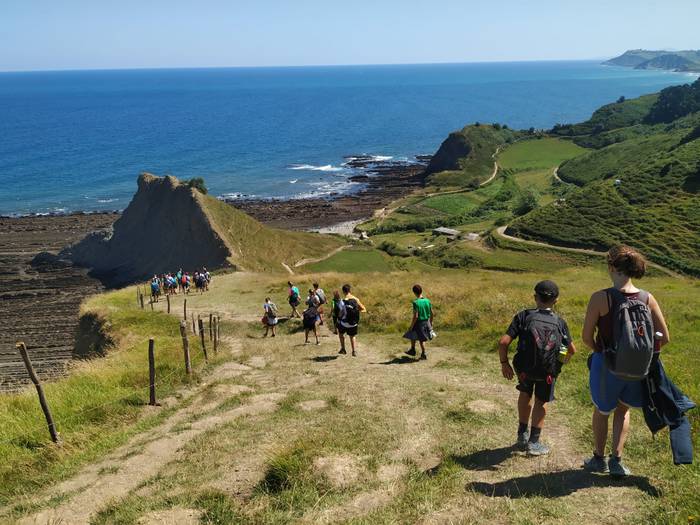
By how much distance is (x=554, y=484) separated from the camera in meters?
6.83

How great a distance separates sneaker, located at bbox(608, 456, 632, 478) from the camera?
675 cm

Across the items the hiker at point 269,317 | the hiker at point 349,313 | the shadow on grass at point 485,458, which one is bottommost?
the hiker at point 269,317

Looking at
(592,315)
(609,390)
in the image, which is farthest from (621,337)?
(609,390)

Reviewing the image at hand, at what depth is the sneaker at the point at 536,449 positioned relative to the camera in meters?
7.78

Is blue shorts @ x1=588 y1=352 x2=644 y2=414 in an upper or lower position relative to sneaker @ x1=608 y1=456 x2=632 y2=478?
upper

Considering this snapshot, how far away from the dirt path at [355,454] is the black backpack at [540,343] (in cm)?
135

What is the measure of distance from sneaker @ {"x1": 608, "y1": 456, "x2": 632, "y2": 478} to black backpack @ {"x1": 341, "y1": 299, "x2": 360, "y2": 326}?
31.6 ft

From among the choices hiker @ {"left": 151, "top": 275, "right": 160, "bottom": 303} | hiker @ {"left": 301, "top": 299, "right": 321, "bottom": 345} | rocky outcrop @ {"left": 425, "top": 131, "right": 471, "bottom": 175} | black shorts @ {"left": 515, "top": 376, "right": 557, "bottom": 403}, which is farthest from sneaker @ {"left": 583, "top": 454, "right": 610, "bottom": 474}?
rocky outcrop @ {"left": 425, "top": 131, "right": 471, "bottom": 175}

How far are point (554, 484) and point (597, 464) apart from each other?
680 mm

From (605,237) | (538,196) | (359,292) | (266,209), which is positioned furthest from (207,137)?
(359,292)

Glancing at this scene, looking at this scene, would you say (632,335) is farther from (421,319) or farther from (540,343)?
(421,319)

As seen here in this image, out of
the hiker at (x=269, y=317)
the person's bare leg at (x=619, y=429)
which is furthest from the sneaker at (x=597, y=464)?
the hiker at (x=269, y=317)

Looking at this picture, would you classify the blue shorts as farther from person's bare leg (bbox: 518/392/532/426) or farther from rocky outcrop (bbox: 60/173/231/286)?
rocky outcrop (bbox: 60/173/231/286)

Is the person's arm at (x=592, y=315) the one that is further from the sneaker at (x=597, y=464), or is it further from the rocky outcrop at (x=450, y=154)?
the rocky outcrop at (x=450, y=154)
